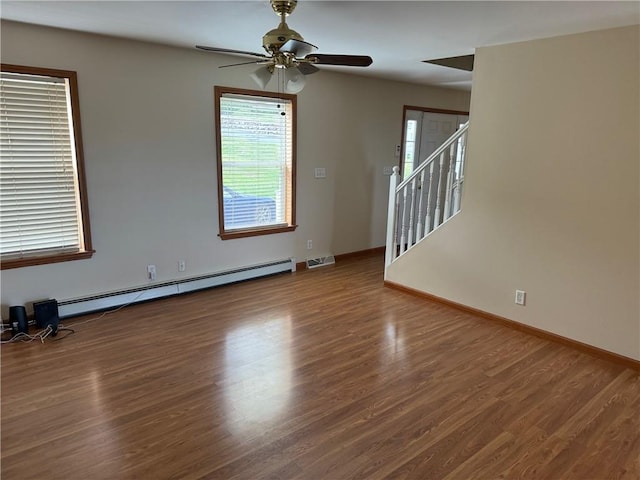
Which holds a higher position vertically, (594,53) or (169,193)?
(594,53)

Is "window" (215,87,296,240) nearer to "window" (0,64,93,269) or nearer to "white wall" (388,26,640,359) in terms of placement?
"window" (0,64,93,269)

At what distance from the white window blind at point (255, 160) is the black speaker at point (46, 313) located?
173 centimetres

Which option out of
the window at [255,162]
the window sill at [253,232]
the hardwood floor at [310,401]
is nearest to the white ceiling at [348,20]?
the window at [255,162]

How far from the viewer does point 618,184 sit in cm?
286

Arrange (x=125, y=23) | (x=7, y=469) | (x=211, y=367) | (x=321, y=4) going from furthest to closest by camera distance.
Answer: (x=125, y=23)
(x=211, y=367)
(x=321, y=4)
(x=7, y=469)

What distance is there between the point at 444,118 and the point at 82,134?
481 cm

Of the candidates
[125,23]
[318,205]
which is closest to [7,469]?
[125,23]

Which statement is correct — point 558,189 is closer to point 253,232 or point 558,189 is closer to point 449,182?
point 449,182

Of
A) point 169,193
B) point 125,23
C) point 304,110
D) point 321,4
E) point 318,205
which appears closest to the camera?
point 321,4

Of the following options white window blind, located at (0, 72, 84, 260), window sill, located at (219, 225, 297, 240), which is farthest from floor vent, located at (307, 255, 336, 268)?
white window blind, located at (0, 72, 84, 260)

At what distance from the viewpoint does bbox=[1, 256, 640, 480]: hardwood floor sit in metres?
1.98

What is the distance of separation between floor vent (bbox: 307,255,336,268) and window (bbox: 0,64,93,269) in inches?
98.0

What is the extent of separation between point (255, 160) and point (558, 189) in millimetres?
2888

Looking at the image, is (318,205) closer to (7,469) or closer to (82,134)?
(82,134)
